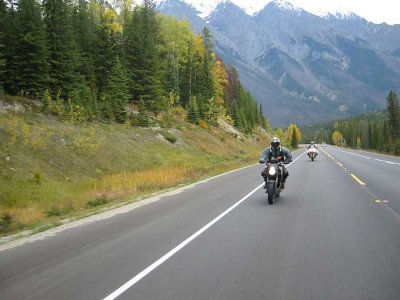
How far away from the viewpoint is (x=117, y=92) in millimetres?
44438

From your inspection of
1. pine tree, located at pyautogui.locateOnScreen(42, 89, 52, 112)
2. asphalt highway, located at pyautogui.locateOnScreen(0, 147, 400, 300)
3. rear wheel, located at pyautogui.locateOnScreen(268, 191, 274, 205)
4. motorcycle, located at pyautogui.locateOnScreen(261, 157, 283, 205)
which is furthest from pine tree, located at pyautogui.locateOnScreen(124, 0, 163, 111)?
asphalt highway, located at pyautogui.locateOnScreen(0, 147, 400, 300)

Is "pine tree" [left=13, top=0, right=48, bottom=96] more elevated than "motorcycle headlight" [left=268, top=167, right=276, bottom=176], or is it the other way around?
"pine tree" [left=13, top=0, right=48, bottom=96]

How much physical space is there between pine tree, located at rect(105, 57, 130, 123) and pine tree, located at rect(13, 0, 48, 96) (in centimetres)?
820

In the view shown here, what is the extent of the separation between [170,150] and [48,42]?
1511 centimetres

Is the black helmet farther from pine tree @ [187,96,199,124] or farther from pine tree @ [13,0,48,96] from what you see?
pine tree @ [187,96,199,124]

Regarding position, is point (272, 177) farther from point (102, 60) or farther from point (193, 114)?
point (193, 114)

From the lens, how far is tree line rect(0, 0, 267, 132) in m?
36.1

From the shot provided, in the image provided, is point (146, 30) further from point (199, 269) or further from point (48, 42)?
point (199, 269)

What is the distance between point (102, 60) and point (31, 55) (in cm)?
1432

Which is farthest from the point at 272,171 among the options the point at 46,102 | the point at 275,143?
the point at 46,102

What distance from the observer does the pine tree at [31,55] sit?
35.5 metres

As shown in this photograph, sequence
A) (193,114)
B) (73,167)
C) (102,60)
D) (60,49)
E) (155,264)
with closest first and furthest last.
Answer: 1. (155,264)
2. (73,167)
3. (60,49)
4. (102,60)
5. (193,114)

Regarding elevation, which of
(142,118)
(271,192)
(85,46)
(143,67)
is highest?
(85,46)

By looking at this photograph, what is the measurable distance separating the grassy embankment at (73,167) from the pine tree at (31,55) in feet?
8.20
